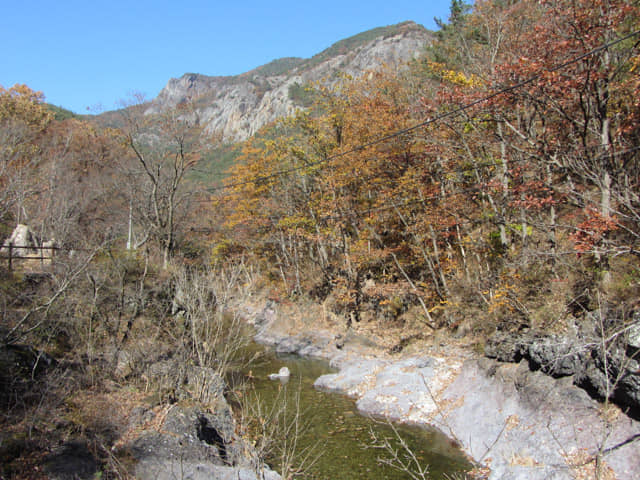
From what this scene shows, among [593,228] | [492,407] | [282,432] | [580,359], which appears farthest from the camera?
[282,432]

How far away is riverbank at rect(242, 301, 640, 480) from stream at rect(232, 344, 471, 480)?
1.49 ft

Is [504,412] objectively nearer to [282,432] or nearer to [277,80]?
[282,432]

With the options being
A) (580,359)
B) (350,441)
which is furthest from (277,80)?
(580,359)

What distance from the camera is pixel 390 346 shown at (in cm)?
1912

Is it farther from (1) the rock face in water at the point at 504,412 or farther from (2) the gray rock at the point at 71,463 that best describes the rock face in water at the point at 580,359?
(2) the gray rock at the point at 71,463

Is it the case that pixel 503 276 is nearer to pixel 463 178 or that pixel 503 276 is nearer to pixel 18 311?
pixel 463 178

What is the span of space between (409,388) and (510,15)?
1382 centimetres

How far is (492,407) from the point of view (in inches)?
452

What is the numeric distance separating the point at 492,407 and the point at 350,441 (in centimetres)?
398

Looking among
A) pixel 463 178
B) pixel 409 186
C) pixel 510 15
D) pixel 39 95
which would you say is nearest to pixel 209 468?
pixel 409 186

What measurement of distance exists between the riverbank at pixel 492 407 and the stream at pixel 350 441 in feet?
1.49

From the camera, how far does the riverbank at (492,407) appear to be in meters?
8.27

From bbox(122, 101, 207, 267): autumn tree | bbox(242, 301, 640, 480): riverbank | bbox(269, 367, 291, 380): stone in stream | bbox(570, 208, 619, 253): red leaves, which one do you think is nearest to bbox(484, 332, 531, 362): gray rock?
bbox(242, 301, 640, 480): riverbank

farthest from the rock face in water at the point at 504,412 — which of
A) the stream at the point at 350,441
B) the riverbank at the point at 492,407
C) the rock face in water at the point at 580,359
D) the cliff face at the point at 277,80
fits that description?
the cliff face at the point at 277,80
